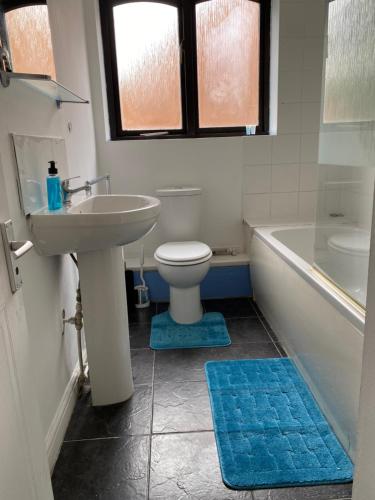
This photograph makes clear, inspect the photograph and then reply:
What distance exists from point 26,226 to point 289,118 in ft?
6.96

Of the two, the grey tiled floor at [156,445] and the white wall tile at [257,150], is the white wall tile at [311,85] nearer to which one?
the white wall tile at [257,150]

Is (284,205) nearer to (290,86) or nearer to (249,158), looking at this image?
(249,158)

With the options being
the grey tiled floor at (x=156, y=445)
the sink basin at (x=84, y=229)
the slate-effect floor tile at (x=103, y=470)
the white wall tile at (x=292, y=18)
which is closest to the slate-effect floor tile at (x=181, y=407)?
the grey tiled floor at (x=156, y=445)

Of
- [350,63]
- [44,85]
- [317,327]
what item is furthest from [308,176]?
[44,85]

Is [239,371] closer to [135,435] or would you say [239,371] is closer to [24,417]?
[135,435]

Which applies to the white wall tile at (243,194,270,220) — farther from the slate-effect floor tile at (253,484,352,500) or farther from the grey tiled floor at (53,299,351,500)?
the slate-effect floor tile at (253,484,352,500)

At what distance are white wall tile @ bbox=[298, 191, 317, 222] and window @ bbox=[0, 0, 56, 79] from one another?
1.94m

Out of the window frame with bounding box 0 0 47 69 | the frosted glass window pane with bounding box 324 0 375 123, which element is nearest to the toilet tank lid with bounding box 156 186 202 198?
the frosted glass window pane with bounding box 324 0 375 123

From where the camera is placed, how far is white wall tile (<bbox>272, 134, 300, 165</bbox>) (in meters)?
2.77

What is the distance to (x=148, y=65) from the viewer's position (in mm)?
2777

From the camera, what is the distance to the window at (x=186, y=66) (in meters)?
2.71

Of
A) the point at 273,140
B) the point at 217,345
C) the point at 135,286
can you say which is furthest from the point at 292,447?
the point at 273,140

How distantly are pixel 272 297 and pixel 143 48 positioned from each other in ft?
6.59

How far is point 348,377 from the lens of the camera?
1337 millimetres
